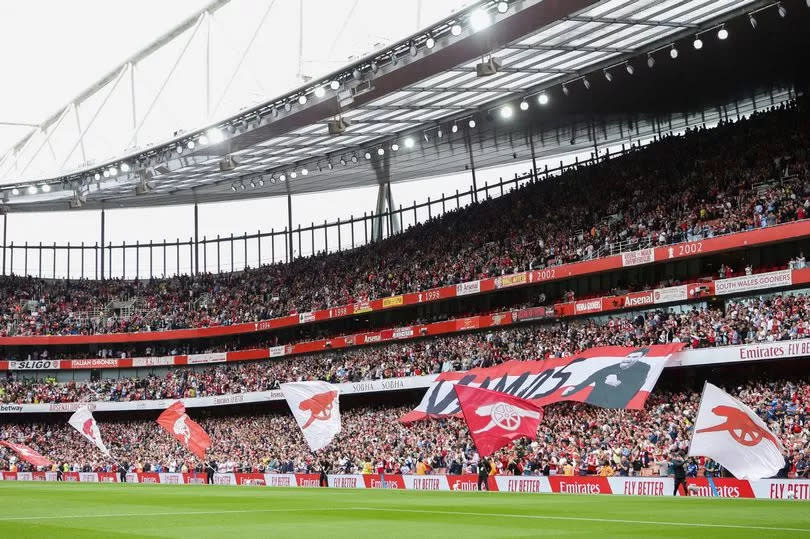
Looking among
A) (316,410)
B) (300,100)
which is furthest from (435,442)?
(300,100)

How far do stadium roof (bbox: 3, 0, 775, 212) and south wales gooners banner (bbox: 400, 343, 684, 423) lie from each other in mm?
12524

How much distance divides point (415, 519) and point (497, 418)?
8.73 metres

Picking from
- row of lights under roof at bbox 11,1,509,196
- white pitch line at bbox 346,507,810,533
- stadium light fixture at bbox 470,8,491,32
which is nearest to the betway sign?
row of lights under roof at bbox 11,1,509,196

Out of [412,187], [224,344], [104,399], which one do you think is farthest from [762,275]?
[104,399]

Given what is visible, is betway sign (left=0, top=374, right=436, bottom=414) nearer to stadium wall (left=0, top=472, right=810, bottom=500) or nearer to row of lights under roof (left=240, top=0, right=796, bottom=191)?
stadium wall (left=0, top=472, right=810, bottom=500)

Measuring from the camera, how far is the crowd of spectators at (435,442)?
103 feet

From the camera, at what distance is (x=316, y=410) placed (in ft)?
111

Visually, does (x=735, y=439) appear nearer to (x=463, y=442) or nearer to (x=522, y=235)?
(x=463, y=442)

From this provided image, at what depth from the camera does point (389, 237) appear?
65.4 meters

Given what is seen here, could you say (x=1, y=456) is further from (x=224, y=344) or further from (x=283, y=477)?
(x=283, y=477)

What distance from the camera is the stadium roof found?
112 ft

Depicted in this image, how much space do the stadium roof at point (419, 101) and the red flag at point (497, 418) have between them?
13327 mm

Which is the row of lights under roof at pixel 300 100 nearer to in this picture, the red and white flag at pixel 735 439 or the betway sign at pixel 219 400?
the betway sign at pixel 219 400

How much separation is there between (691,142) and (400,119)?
1501 cm
